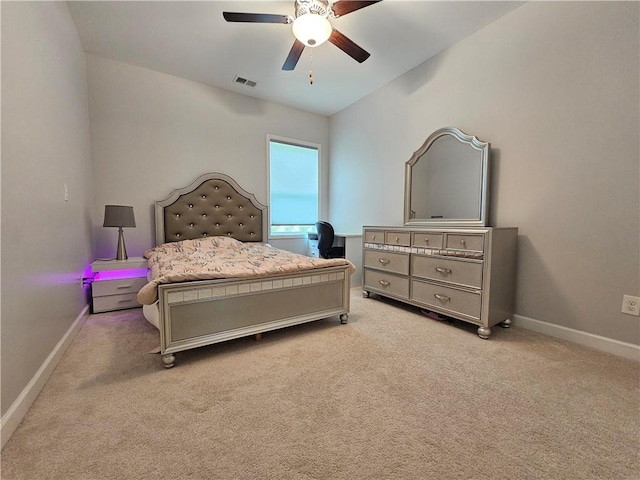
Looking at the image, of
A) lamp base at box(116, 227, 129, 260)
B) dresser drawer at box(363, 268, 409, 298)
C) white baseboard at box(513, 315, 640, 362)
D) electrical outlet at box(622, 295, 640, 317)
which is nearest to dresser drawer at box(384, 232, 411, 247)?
dresser drawer at box(363, 268, 409, 298)

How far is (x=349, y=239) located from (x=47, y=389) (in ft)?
9.81

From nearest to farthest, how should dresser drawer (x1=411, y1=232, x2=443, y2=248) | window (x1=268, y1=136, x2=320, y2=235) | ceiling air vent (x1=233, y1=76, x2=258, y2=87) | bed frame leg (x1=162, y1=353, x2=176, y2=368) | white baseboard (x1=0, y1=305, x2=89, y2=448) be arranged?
white baseboard (x1=0, y1=305, x2=89, y2=448), bed frame leg (x1=162, y1=353, x2=176, y2=368), dresser drawer (x1=411, y1=232, x2=443, y2=248), ceiling air vent (x1=233, y1=76, x2=258, y2=87), window (x1=268, y1=136, x2=320, y2=235)

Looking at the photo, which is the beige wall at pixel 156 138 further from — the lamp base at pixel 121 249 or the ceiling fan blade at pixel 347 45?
the ceiling fan blade at pixel 347 45

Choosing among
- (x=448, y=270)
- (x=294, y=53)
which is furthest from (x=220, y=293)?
(x=294, y=53)

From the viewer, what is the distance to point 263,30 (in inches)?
94.5

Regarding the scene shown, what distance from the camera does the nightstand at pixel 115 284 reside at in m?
2.55

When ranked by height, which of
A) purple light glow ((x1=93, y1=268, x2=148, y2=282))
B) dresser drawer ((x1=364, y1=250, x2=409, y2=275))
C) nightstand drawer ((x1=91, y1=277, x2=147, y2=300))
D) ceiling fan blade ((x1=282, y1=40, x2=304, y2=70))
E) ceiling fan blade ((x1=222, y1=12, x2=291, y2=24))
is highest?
ceiling fan blade ((x1=222, y1=12, x2=291, y2=24))

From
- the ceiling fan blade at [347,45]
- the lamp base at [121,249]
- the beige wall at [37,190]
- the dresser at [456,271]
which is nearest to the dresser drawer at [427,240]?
the dresser at [456,271]

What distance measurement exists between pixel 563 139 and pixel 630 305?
1.24 metres

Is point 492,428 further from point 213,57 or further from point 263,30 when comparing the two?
point 213,57

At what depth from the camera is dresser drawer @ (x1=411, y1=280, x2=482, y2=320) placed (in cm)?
205

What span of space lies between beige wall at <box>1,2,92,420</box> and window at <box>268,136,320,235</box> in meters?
2.26

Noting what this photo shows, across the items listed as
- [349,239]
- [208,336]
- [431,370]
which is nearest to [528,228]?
[431,370]

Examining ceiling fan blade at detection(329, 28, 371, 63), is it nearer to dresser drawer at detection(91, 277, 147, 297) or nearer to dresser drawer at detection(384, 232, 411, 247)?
dresser drawer at detection(384, 232, 411, 247)
